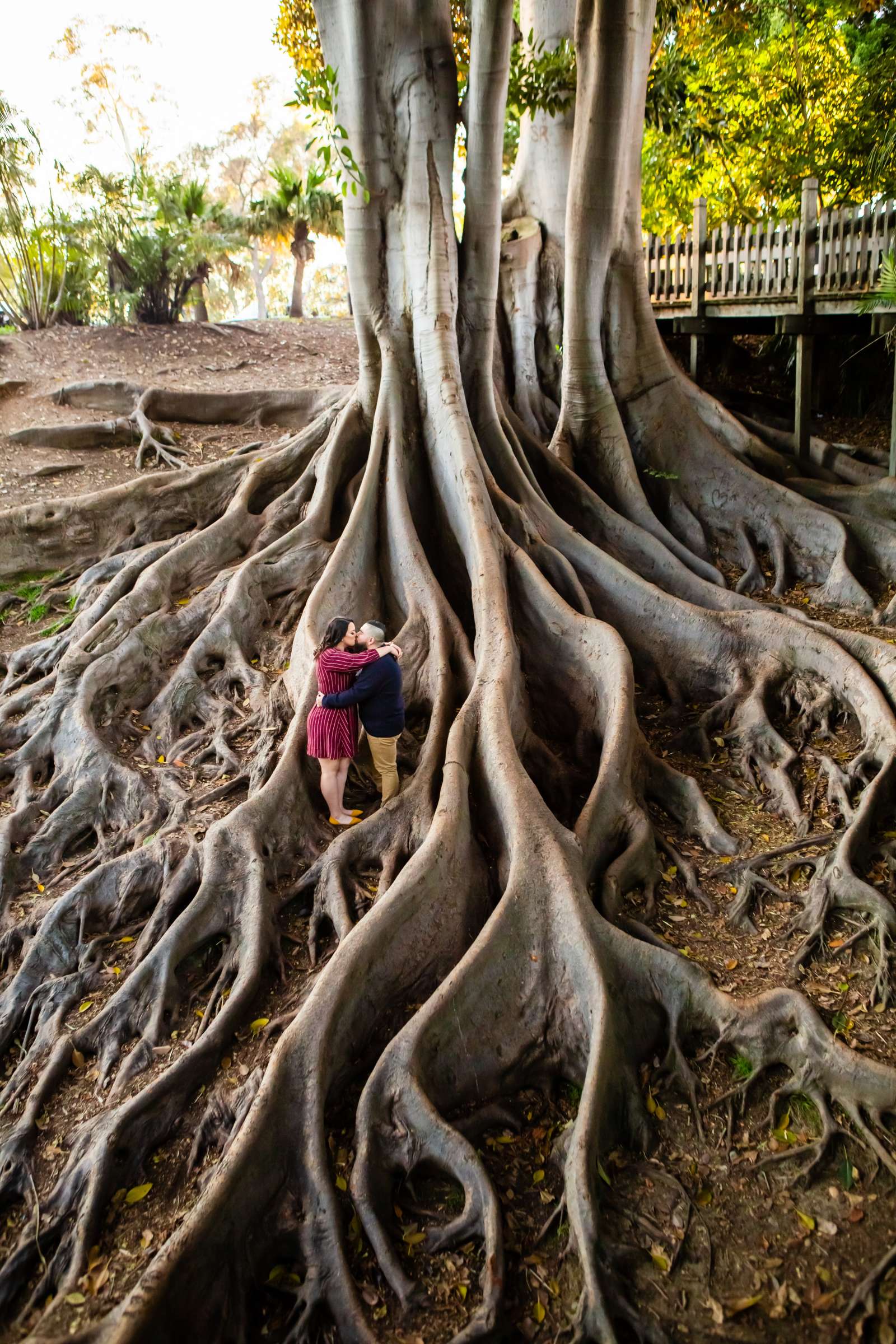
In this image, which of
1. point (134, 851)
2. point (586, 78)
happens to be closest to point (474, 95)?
point (586, 78)

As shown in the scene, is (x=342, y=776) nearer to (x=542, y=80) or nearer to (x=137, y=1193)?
(x=137, y=1193)

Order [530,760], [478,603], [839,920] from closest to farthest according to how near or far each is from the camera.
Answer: [839,920]
[530,760]
[478,603]

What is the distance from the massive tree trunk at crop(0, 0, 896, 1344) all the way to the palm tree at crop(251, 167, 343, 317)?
45.1 ft

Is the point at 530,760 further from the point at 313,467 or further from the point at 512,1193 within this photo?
the point at 313,467

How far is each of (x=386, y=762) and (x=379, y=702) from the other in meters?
0.34

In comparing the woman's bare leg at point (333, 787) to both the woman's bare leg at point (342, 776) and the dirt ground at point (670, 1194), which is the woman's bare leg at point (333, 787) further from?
the dirt ground at point (670, 1194)

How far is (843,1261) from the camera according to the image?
319 centimetres

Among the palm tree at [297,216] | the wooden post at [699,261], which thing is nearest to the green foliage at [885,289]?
the wooden post at [699,261]

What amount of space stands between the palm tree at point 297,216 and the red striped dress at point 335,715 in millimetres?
17718

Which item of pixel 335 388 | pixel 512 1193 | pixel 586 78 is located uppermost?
pixel 586 78

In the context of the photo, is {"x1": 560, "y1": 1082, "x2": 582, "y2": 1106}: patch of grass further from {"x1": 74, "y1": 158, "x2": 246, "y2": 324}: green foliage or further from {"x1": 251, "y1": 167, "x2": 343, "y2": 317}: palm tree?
{"x1": 251, "y1": 167, "x2": 343, "y2": 317}: palm tree

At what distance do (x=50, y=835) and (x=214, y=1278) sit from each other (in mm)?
2970

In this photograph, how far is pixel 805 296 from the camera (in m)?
9.59

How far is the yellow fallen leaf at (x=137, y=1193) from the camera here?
356 cm
